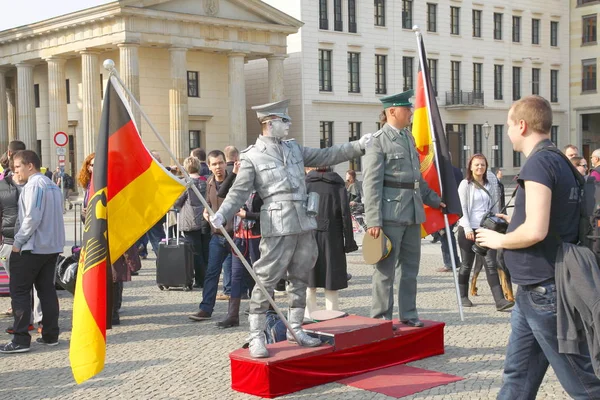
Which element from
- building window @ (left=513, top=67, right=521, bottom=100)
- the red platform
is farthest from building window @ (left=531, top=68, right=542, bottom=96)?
the red platform

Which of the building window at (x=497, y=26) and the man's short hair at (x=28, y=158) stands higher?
the building window at (x=497, y=26)

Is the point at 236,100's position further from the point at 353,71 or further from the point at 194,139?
the point at 353,71

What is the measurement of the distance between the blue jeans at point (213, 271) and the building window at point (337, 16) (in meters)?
40.9

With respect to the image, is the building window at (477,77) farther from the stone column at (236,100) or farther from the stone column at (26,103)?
the stone column at (26,103)

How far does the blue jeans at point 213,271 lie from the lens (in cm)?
932

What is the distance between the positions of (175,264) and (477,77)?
49199 mm

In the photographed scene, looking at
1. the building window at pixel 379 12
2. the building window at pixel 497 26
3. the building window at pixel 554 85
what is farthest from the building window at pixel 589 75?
the building window at pixel 379 12

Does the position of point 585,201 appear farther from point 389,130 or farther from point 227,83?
point 227,83

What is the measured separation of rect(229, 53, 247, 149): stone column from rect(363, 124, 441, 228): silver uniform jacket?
37058 millimetres

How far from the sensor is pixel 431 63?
5416cm

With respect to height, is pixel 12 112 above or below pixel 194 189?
above

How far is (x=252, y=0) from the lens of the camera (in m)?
42.8

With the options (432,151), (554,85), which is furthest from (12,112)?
(432,151)

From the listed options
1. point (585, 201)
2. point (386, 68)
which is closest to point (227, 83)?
point (386, 68)
